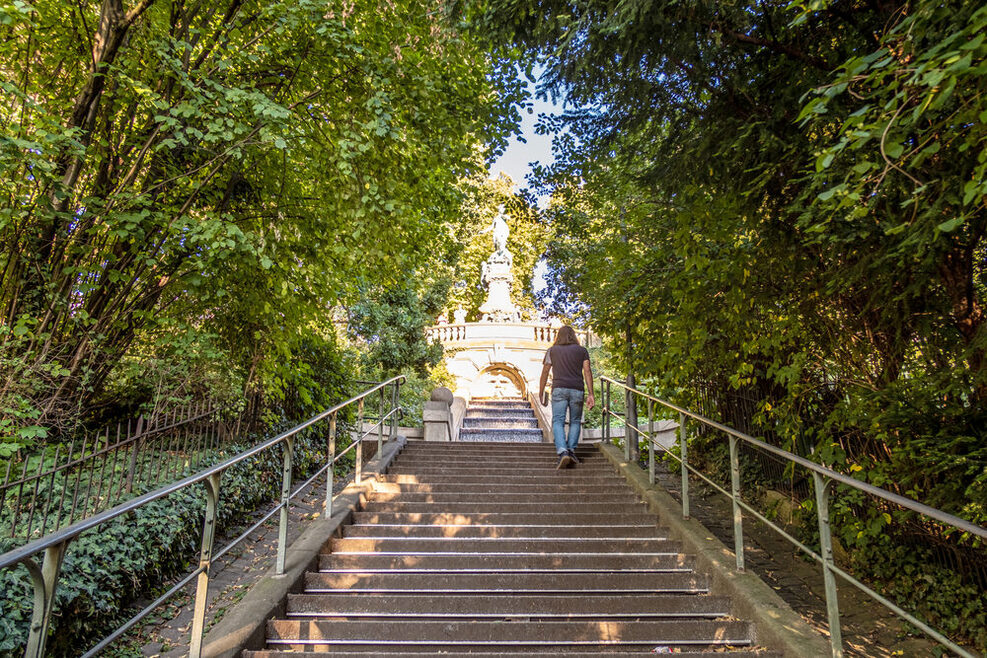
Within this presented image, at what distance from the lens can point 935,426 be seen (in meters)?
3.41

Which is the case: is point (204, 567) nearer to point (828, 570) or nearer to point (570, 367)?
point (828, 570)

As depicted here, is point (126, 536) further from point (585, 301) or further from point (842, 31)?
point (842, 31)

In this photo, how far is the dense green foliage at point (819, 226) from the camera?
8.61 ft

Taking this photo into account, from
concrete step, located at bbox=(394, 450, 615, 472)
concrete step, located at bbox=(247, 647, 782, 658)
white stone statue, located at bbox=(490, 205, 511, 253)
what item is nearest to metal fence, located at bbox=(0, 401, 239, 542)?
concrete step, located at bbox=(247, 647, 782, 658)

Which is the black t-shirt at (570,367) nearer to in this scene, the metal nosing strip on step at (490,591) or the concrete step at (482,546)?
the concrete step at (482,546)

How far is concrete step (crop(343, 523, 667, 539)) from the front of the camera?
445cm

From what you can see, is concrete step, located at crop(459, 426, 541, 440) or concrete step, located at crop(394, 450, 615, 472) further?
concrete step, located at crop(459, 426, 541, 440)

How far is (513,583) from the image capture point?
12.0 feet

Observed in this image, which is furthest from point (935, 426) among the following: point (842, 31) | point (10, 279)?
point (10, 279)

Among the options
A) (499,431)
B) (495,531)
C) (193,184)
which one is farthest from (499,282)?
(495,531)

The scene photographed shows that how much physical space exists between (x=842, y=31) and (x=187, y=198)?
219 inches

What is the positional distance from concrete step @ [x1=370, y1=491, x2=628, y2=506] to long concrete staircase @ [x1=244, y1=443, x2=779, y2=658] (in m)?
0.01

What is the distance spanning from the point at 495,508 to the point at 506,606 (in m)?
1.67

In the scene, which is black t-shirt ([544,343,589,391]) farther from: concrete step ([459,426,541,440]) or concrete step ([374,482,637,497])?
concrete step ([459,426,541,440])
